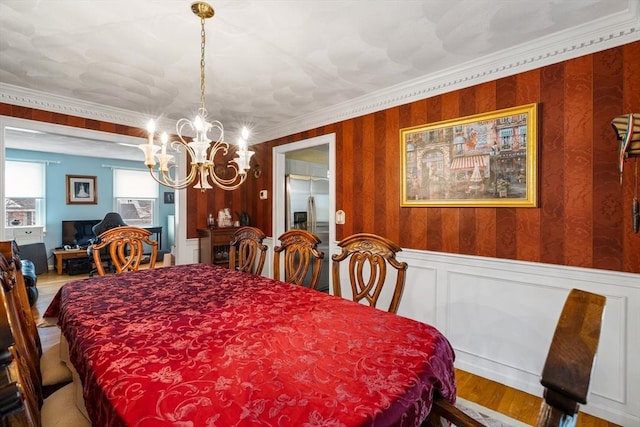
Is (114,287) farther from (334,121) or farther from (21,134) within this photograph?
(21,134)

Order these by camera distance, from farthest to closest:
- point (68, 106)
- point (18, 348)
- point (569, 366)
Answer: point (68, 106), point (18, 348), point (569, 366)

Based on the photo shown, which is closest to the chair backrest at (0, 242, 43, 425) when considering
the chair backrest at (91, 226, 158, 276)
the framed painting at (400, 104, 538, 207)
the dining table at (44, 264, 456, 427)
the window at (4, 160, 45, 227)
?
the dining table at (44, 264, 456, 427)

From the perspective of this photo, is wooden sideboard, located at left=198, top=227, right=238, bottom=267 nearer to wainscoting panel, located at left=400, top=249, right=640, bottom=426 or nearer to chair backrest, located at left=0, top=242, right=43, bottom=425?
chair backrest, located at left=0, top=242, right=43, bottom=425

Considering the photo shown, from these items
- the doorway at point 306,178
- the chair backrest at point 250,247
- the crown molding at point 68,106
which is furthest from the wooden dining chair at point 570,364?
the crown molding at point 68,106

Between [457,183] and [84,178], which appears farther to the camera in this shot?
[84,178]

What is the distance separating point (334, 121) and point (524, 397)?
2.96 m

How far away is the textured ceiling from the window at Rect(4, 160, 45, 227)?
432cm

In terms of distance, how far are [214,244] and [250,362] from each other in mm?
3204

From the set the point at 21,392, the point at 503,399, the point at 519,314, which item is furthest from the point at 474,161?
the point at 21,392

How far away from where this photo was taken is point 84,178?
648 cm

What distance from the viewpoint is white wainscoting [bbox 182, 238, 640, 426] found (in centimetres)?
179

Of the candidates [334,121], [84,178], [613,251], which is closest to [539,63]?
[613,251]

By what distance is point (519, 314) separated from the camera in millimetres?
2131

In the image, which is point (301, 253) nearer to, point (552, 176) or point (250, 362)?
point (250, 362)
